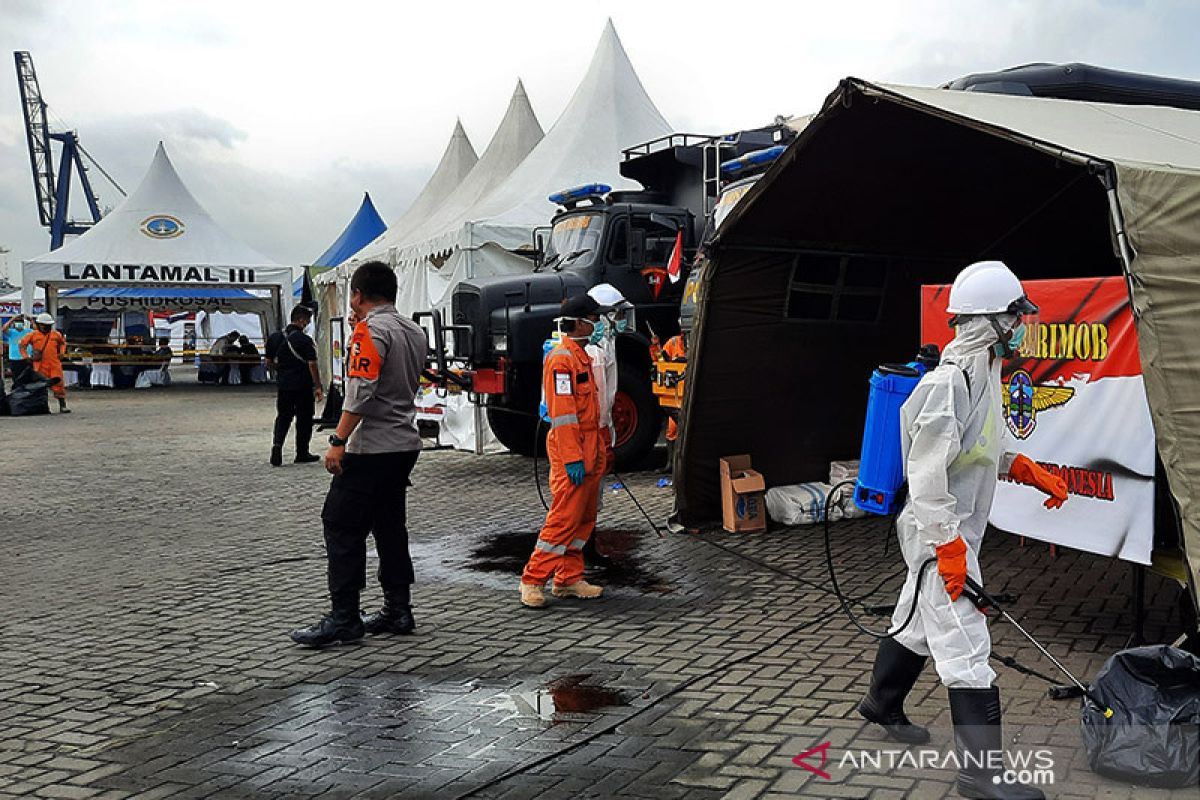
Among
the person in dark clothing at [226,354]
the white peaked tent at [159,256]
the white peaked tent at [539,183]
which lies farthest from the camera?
the person in dark clothing at [226,354]

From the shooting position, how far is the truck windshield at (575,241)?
11.9 metres

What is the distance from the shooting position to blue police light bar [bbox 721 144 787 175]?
9.90 metres

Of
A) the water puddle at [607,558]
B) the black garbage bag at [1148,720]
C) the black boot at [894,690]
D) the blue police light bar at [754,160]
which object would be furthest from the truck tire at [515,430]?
the black garbage bag at [1148,720]

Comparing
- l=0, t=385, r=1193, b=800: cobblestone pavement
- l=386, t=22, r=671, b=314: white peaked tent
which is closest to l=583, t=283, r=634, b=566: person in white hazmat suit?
l=0, t=385, r=1193, b=800: cobblestone pavement

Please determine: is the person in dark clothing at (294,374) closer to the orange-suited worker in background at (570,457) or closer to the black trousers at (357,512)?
the orange-suited worker in background at (570,457)

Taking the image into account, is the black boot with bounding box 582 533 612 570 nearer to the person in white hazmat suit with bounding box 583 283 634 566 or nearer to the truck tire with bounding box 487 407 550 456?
the person in white hazmat suit with bounding box 583 283 634 566

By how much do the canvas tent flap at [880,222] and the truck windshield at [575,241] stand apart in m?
4.00

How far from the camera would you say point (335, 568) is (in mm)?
5586

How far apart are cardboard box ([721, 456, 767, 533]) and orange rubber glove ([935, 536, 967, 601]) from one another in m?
4.57

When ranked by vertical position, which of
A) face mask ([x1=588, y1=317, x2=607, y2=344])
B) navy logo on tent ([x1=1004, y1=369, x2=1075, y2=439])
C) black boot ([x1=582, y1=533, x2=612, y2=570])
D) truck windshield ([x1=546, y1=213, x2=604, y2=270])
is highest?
truck windshield ([x1=546, y1=213, x2=604, y2=270])

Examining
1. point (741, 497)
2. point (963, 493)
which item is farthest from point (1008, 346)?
point (741, 497)

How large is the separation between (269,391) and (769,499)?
2150 cm

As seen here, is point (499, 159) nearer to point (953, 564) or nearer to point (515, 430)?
point (515, 430)

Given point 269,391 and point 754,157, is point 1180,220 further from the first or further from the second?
point 269,391
